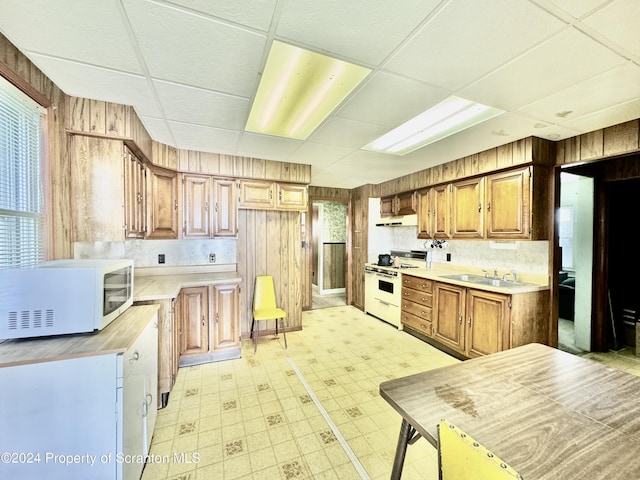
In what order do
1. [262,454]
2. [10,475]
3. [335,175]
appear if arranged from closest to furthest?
[10,475] < [262,454] < [335,175]

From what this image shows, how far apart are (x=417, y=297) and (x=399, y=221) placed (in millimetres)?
1395

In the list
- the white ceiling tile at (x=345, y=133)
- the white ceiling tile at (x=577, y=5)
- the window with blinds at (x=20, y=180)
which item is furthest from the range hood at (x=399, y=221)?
the window with blinds at (x=20, y=180)

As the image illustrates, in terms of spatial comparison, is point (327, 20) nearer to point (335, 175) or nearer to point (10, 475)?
point (10, 475)

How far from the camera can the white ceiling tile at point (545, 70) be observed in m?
1.39

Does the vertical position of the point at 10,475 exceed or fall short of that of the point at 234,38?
it falls short

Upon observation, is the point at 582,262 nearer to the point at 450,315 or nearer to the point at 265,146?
the point at 450,315

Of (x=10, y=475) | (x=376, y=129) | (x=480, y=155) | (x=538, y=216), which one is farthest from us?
(x=480, y=155)

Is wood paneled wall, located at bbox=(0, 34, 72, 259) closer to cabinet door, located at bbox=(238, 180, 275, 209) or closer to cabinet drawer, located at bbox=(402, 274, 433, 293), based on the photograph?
cabinet door, located at bbox=(238, 180, 275, 209)

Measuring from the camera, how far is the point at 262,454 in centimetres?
177

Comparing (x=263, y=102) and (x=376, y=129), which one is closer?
(x=263, y=102)

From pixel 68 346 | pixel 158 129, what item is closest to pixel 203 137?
pixel 158 129

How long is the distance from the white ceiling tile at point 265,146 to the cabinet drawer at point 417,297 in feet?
8.65

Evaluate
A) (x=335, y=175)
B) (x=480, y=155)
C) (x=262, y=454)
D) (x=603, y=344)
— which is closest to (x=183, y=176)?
(x=335, y=175)

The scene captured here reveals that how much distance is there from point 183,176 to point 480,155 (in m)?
3.66
